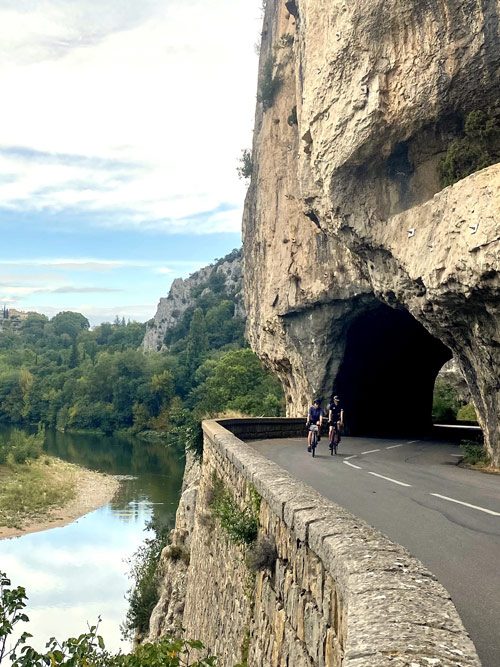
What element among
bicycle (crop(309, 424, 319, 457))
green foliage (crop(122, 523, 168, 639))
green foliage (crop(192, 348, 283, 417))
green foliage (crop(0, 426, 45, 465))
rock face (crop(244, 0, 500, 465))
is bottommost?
green foliage (crop(122, 523, 168, 639))

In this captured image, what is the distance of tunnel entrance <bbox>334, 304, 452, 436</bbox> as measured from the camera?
81.1 feet

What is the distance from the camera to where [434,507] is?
9234mm

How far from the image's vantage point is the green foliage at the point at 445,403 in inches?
1640

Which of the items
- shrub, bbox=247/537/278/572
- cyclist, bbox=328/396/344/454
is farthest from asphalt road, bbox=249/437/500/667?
shrub, bbox=247/537/278/572

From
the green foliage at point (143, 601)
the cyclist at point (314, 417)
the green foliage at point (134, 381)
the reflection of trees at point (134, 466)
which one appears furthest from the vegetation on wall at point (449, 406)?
the green foliage at point (134, 381)

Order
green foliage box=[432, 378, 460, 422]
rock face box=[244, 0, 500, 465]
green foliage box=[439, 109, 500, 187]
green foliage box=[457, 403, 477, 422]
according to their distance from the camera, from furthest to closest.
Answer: green foliage box=[457, 403, 477, 422] < green foliage box=[432, 378, 460, 422] < green foliage box=[439, 109, 500, 187] < rock face box=[244, 0, 500, 465]

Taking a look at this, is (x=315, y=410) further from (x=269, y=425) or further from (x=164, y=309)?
(x=164, y=309)

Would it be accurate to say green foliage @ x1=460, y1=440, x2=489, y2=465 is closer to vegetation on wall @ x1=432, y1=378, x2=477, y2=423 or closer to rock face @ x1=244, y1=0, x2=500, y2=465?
rock face @ x1=244, y1=0, x2=500, y2=465

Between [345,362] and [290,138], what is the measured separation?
372 inches

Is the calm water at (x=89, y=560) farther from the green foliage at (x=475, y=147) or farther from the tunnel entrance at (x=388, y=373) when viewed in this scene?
the green foliage at (x=475, y=147)

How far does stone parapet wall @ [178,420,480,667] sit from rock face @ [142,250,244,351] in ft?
401

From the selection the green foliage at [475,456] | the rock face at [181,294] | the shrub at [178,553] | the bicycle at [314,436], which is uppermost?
the rock face at [181,294]

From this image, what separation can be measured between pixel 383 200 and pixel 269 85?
12843 mm

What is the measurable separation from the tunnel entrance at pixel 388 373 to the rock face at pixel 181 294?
99.8 m
